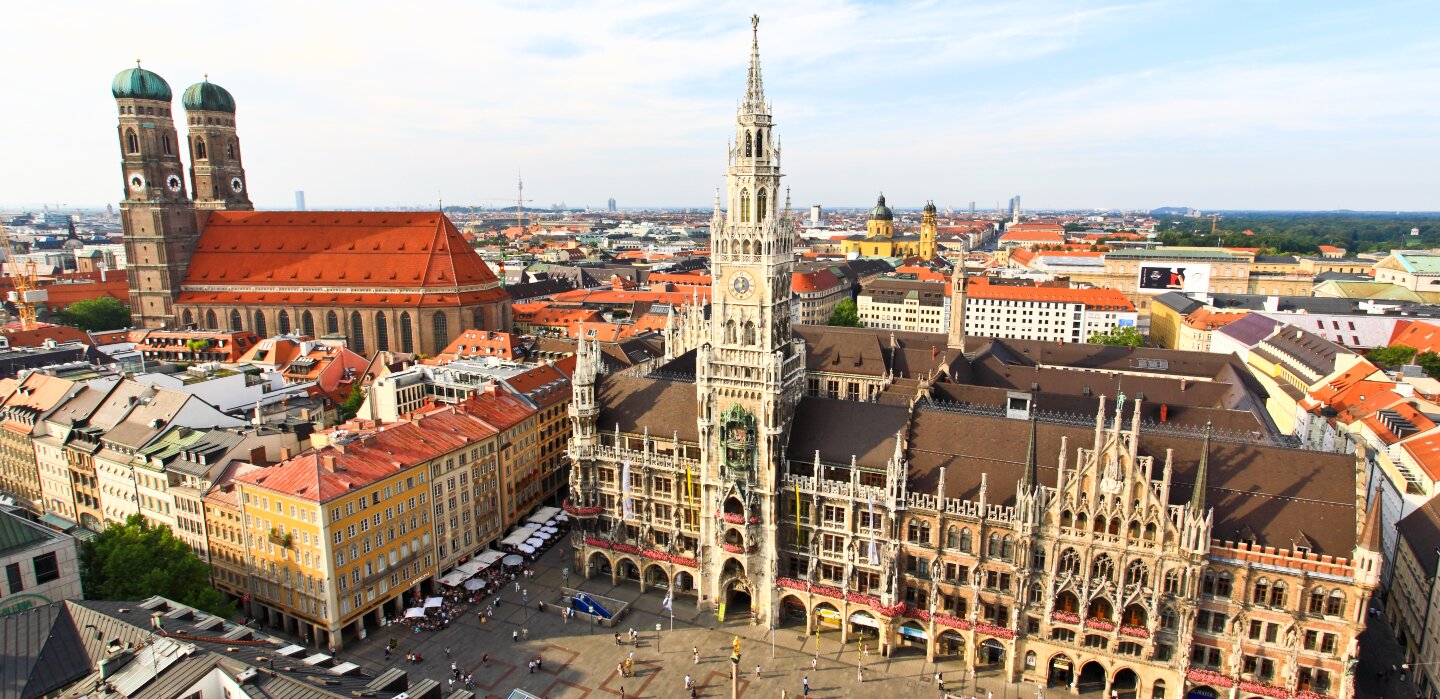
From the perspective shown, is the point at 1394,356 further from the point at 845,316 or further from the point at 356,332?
the point at 356,332

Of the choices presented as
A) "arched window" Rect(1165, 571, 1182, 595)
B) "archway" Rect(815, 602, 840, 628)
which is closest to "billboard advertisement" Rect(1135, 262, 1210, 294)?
"arched window" Rect(1165, 571, 1182, 595)

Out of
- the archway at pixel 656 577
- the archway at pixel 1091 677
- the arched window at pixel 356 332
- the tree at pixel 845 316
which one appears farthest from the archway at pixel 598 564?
the tree at pixel 845 316

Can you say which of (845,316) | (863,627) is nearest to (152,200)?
(845,316)

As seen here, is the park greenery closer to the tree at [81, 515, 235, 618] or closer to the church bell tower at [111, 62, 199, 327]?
the tree at [81, 515, 235, 618]

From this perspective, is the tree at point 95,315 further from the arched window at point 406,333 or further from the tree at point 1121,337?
the tree at point 1121,337

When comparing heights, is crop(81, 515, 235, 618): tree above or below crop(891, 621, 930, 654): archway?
above

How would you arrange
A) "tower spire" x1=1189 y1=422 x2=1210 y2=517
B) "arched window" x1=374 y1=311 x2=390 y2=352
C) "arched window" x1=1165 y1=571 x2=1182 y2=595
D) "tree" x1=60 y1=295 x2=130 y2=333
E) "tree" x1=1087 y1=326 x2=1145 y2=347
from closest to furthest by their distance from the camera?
"tower spire" x1=1189 y1=422 x2=1210 y2=517, "arched window" x1=1165 y1=571 x2=1182 y2=595, "arched window" x1=374 y1=311 x2=390 y2=352, "tree" x1=1087 y1=326 x2=1145 y2=347, "tree" x1=60 y1=295 x2=130 y2=333

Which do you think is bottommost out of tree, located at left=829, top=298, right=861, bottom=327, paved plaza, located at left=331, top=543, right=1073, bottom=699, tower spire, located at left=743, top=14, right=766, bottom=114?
paved plaza, located at left=331, top=543, right=1073, bottom=699
